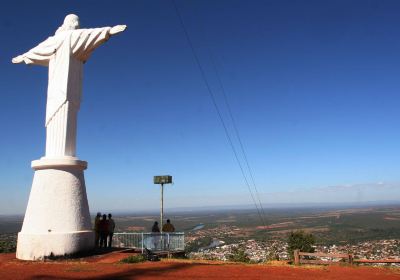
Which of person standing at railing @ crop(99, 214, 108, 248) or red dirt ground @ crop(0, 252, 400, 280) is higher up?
person standing at railing @ crop(99, 214, 108, 248)

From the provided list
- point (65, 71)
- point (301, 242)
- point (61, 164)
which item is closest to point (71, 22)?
point (65, 71)

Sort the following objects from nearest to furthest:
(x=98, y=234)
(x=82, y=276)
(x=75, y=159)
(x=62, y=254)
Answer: (x=82, y=276), (x=62, y=254), (x=75, y=159), (x=98, y=234)

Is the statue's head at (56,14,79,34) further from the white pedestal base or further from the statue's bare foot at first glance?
the white pedestal base

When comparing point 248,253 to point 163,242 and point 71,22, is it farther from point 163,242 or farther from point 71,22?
point 71,22

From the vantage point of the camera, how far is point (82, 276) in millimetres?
→ 8883

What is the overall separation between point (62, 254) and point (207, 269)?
448cm

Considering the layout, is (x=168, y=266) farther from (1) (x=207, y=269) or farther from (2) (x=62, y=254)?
(2) (x=62, y=254)

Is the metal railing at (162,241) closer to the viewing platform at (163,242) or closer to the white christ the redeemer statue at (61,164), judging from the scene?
the viewing platform at (163,242)

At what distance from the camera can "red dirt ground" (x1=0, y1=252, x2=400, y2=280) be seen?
9039mm

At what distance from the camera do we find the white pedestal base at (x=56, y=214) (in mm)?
11492

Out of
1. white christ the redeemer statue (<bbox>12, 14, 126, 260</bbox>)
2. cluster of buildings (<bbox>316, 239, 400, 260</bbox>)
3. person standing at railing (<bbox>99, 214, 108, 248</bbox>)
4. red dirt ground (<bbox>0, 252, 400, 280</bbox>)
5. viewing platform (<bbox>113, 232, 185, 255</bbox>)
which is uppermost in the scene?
white christ the redeemer statue (<bbox>12, 14, 126, 260</bbox>)

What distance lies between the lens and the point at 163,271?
31.9 ft

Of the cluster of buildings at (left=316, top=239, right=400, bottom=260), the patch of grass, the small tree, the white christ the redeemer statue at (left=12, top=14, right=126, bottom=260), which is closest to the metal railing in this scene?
the white christ the redeemer statue at (left=12, top=14, right=126, bottom=260)

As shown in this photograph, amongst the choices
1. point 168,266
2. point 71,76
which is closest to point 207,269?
point 168,266
